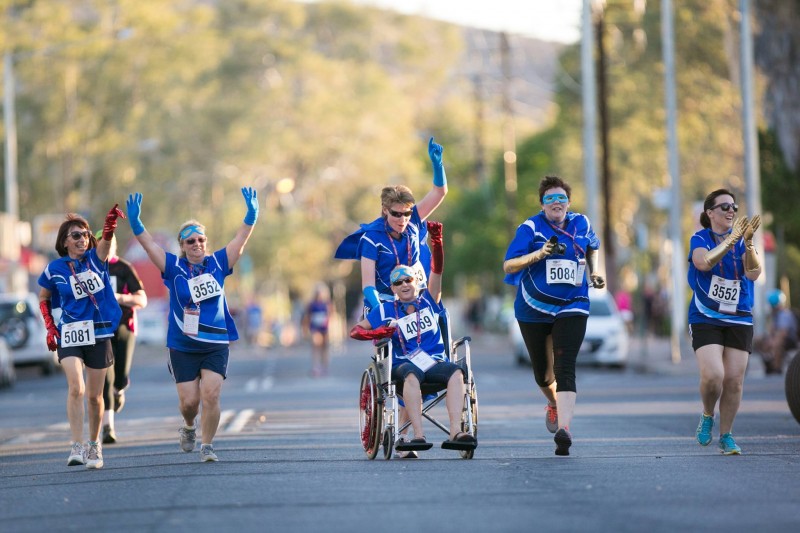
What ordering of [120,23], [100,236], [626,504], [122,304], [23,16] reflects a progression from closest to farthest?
[626,504]
[100,236]
[122,304]
[23,16]
[120,23]

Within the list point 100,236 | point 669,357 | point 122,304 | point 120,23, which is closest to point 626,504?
point 100,236

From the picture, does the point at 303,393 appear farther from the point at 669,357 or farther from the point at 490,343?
the point at 490,343

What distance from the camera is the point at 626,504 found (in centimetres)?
1016

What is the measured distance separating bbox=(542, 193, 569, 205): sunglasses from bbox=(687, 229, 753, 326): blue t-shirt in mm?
968

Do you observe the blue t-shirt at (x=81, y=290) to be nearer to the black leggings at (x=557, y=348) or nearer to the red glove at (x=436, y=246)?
the red glove at (x=436, y=246)

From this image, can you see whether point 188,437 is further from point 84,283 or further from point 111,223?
point 111,223

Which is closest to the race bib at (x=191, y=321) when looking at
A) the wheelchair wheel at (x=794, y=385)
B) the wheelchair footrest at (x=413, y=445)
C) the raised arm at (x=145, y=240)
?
the raised arm at (x=145, y=240)

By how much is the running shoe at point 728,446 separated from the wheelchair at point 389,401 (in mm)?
1799

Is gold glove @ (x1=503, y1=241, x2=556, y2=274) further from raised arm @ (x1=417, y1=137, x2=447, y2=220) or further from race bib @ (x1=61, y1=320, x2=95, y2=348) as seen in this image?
race bib @ (x1=61, y1=320, x2=95, y2=348)

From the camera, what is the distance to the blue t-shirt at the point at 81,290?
13.9 metres

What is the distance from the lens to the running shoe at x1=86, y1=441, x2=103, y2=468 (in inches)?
535

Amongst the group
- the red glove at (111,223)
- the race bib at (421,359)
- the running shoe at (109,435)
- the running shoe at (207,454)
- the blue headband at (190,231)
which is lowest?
the running shoe at (109,435)

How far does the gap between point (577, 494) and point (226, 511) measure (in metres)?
2.00

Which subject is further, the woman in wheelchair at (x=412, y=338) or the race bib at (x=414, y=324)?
the race bib at (x=414, y=324)
